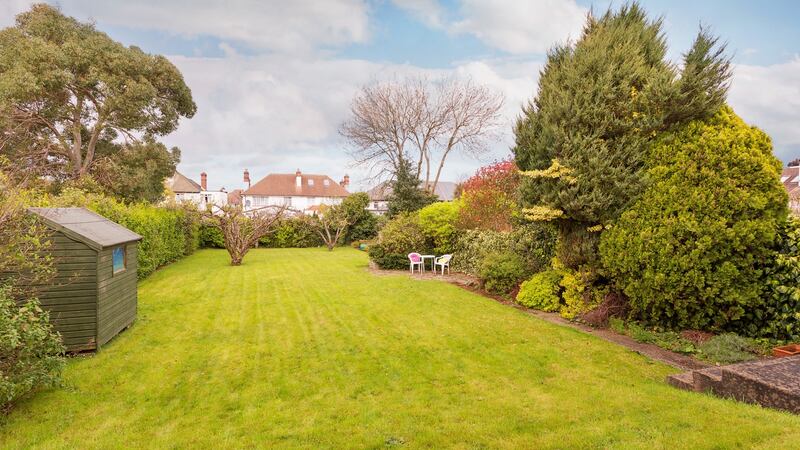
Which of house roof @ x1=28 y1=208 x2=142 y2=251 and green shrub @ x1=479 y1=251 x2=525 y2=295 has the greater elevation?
house roof @ x1=28 y1=208 x2=142 y2=251

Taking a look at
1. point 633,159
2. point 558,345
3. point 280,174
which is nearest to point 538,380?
point 558,345

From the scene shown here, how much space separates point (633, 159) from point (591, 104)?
1.35 meters

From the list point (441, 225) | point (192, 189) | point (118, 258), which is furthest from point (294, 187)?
point (118, 258)

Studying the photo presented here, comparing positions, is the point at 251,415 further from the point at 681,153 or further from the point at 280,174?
the point at 280,174

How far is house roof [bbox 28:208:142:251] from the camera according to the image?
6.25m

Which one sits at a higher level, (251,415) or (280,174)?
(280,174)

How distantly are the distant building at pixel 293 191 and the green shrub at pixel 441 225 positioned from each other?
32.9 meters

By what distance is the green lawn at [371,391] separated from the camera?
3818mm

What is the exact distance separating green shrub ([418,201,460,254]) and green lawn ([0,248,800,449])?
8.36 meters

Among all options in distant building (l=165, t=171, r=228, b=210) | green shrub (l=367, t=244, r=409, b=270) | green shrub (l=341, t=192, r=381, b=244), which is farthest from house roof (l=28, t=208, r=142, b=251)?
distant building (l=165, t=171, r=228, b=210)

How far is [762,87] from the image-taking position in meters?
8.41

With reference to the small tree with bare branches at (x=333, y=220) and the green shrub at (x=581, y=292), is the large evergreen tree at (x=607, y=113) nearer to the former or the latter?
the green shrub at (x=581, y=292)

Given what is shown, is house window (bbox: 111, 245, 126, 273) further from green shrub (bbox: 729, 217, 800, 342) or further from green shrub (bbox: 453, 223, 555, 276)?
green shrub (bbox: 729, 217, 800, 342)

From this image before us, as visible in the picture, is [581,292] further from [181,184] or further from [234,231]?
[181,184]
